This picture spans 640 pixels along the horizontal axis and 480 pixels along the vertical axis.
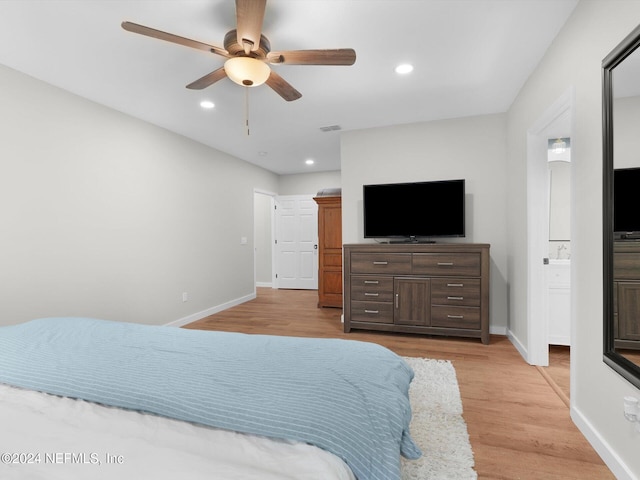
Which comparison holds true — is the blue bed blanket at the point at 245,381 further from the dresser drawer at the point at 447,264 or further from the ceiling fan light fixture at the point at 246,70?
the dresser drawer at the point at 447,264

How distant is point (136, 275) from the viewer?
12.2ft

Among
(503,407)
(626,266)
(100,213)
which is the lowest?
(503,407)

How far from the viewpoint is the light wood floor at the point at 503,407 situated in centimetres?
166

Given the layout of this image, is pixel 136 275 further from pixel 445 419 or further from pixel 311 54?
pixel 445 419

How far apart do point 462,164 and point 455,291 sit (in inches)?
60.7

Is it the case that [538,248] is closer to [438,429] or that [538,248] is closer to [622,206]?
[622,206]

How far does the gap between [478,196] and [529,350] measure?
179 cm

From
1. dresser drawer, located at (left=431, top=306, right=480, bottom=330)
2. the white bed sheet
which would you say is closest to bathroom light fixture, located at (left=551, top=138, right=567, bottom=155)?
dresser drawer, located at (left=431, top=306, right=480, bottom=330)

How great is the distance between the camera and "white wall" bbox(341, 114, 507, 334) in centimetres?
381

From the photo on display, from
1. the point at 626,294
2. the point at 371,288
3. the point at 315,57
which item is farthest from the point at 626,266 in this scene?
the point at 371,288

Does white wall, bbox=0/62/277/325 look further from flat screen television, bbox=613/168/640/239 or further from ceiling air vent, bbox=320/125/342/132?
flat screen television, bbox=613/168/640/239

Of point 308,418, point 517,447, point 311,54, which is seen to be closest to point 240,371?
point 308,418

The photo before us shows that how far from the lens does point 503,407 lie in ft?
7.29

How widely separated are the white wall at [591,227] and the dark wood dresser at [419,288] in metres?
1.46
